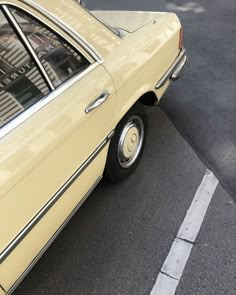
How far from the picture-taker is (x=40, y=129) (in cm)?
195

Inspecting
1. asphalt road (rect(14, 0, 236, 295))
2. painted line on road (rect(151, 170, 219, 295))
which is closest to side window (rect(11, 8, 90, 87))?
asphalt road (rect(14, 0, 236, 295))

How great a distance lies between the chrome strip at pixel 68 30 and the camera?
2.07m

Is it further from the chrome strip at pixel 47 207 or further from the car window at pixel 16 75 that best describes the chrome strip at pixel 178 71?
the car window at pixel 16 75

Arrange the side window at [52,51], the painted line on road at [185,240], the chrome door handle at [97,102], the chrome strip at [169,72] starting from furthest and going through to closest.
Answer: the chrome strip at [169,72], the painted line on road at [185,240], the chrome door handle at [97,102], the side window at [52,51]

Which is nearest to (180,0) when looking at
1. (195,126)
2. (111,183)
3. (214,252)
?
(195,126)

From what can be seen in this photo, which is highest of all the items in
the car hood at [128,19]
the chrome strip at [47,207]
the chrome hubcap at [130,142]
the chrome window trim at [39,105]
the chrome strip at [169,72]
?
the chrome window trim at [39,105]

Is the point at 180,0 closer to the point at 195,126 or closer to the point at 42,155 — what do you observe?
the point at 195,126

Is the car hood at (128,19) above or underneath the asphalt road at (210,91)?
above

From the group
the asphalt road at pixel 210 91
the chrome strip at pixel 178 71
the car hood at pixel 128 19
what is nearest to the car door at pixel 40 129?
the car hood at pixel 128 19

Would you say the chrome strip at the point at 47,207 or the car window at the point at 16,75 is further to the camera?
the car window at the point at 16,75

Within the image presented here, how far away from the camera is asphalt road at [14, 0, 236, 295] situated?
242 cm

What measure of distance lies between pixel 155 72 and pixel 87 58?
0.83 m

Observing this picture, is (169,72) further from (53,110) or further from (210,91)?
(53,110)

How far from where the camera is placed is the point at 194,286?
7.63 feet
